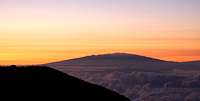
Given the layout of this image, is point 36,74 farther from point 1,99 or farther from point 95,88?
point 1,99

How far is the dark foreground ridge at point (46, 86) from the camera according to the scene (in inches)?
Answer: 4925

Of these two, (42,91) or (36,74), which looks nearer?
(42,91)

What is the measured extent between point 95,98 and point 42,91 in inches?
608

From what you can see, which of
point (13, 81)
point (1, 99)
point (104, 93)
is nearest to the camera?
point (1, 99)

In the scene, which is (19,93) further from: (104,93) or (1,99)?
(104,93)

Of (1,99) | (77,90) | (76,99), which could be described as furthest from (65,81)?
(1,99)

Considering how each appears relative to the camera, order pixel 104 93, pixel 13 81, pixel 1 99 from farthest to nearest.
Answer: pixel 104 93, pixel 13 81, pixel 1 99

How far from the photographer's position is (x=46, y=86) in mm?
133125

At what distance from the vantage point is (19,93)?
4808 inches

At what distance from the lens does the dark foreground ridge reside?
410 feet

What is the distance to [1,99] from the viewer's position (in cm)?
11350

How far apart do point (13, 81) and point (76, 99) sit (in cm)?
1663

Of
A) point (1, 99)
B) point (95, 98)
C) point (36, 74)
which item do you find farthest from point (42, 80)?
point (1, 99)

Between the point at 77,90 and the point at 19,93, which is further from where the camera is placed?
the point at 77,90
